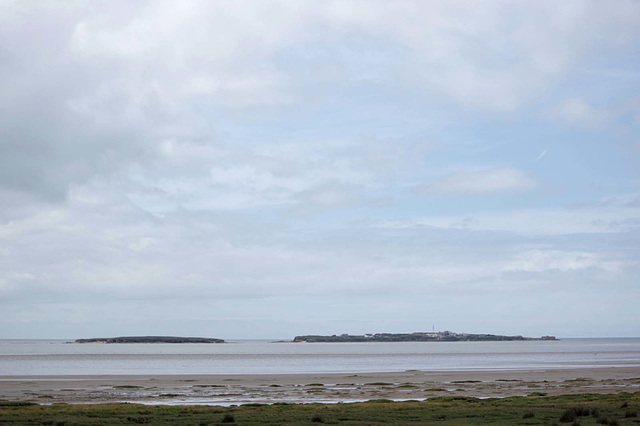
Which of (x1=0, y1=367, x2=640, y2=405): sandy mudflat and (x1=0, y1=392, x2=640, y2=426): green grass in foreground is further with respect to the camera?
(x1=0, y1=367, x2=640, y2=405): sandy mudflat

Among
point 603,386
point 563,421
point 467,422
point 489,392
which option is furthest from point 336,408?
point 603,386

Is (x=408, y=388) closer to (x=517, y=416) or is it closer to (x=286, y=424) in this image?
(x=517, y=416)

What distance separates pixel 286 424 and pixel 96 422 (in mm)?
6781

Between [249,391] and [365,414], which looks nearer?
[365,414]

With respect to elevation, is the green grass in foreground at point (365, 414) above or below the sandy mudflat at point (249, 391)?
above

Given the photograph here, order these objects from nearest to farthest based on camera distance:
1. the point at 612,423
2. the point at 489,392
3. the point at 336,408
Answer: the point at 612,423
the point at 336,408
the point at 489,392

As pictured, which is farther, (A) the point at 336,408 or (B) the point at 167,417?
(A) the point at 336,408

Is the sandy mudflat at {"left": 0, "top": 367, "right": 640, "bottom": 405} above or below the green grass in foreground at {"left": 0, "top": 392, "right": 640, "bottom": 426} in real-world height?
below

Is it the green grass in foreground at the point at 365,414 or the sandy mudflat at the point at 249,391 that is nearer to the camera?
the green grass in foreground at the point at 365,414

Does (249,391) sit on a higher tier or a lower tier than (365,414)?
lower

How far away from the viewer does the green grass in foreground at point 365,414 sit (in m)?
23.7

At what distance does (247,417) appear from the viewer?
25.5 m

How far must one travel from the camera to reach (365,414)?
26.5 metres

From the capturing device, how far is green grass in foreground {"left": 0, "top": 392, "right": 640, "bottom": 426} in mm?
23734
